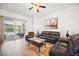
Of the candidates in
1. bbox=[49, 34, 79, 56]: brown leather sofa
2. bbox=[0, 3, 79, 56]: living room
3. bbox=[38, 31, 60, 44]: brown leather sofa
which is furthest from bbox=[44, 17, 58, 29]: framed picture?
bbox=[49, 34, 79, 56]: brown leather sofa

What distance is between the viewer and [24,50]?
7.84 feet

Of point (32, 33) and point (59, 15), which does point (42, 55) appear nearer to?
point (32, 33)

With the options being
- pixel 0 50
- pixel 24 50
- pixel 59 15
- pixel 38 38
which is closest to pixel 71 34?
pixel 59 15

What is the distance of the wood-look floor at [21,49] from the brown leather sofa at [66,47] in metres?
0.12

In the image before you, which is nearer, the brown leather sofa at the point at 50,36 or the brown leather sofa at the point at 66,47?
the brown leather sofa at the point at 66,47

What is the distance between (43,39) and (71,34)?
576mm

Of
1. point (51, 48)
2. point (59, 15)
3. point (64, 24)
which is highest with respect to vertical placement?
point (59, 15)

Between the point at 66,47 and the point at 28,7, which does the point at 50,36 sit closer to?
the point at 66,47

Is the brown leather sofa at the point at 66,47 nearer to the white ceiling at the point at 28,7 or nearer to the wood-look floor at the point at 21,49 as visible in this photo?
the wood-look floor at the point at 21,49

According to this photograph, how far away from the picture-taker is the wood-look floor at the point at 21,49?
2.36 metres

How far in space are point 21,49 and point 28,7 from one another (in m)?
0.88

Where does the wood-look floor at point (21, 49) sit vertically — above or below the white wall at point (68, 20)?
below

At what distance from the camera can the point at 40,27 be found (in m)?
2.42

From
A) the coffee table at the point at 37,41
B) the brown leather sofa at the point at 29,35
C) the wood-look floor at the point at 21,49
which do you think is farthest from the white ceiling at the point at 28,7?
the wood-look floor at the point at 21,49
